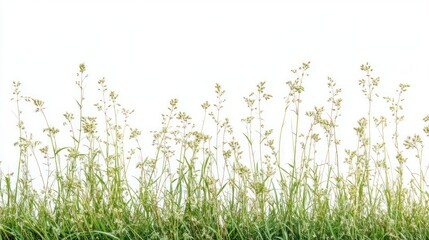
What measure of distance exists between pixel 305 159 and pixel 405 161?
87 centimetres

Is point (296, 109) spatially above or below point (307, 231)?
above

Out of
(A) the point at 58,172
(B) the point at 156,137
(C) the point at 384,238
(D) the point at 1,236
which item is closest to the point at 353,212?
(C) the point at 384,238

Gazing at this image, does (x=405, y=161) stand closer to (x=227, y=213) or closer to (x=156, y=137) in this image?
(x=227, y=213)

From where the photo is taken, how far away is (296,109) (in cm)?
496

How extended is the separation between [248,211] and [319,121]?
878 millimetres

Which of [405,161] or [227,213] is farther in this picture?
[405,161]

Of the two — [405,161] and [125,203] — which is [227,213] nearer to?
[125,203]

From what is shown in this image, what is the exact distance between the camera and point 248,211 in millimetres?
4945

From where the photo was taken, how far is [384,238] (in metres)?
5.01

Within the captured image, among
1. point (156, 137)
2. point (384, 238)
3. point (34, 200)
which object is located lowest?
point (384, 238)

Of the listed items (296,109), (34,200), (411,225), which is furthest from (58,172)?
(411,225)

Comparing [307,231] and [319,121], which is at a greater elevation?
[319,121]

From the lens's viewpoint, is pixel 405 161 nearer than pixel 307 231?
No

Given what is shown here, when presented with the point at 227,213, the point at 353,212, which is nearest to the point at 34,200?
the point at 227,213
